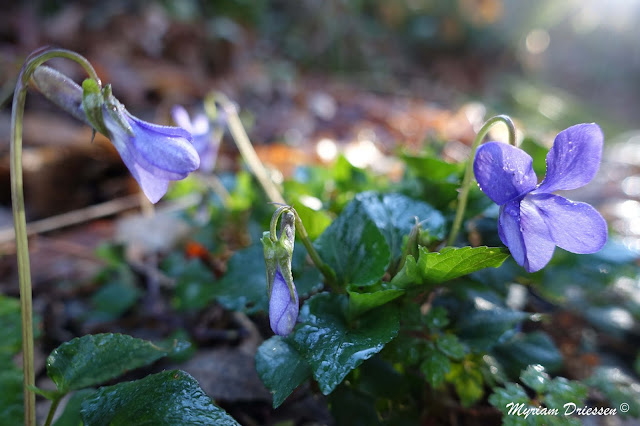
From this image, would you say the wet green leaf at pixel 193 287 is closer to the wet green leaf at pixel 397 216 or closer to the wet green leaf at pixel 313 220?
the wet green leaf at pixel 313 220

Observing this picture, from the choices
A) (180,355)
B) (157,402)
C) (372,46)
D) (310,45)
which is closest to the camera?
(157,402)

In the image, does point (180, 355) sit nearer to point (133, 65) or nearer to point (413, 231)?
point (413, 231)

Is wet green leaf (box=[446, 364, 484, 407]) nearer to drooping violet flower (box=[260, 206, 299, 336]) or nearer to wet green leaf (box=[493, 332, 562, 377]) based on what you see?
wet green leaf (box=[493, 332, 562, 377])

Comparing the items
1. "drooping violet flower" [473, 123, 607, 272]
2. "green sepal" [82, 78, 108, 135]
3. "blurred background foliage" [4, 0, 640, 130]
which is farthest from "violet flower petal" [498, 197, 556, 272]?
A: "blurred background foliage" [4, 0, 640, 130]

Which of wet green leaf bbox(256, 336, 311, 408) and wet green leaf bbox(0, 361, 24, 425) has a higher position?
wet green leaf bbox(0, 361, 24, 425)

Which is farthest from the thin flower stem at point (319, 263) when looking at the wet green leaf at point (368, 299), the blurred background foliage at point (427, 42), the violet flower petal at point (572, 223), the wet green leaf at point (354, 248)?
the blurred background foliage at point (427, 42)

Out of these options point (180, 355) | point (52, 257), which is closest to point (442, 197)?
point (180, 355)
